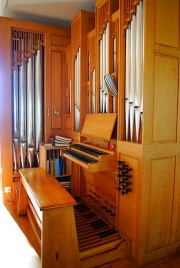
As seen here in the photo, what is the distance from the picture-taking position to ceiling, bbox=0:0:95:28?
129 inches

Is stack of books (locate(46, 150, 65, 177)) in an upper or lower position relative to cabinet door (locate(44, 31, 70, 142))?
lower

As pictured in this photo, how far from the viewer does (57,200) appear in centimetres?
215

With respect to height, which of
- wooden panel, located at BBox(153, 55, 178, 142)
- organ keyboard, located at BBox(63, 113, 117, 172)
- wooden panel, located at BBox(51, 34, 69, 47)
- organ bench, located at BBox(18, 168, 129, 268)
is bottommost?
organ bench, located at BBox(18, 168, 129, 268)

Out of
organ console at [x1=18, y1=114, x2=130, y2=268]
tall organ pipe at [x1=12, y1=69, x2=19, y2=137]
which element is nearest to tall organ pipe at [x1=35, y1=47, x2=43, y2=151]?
tall organ pipe at [x1=12, y1=69, x2=19, y2=137]

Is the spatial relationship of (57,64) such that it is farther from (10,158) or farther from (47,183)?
(47,183)

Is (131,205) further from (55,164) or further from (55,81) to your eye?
(55,81)

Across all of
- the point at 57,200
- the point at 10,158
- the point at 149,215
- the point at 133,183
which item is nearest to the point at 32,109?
the point at 10,158

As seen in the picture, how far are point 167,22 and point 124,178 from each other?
1548 mm

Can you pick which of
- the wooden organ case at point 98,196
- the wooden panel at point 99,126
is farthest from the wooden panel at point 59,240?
the wooden panel at point 99,126

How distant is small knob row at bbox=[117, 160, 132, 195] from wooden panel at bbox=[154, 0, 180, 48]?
4.03 feet

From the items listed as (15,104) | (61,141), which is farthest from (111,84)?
(15,104)

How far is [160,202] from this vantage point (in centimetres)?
224

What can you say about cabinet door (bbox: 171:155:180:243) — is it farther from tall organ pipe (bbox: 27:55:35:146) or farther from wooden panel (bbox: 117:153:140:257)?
tall organ pipe (bbox: 27:55:35:146)

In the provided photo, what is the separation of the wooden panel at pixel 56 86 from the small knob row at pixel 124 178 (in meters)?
1.99
